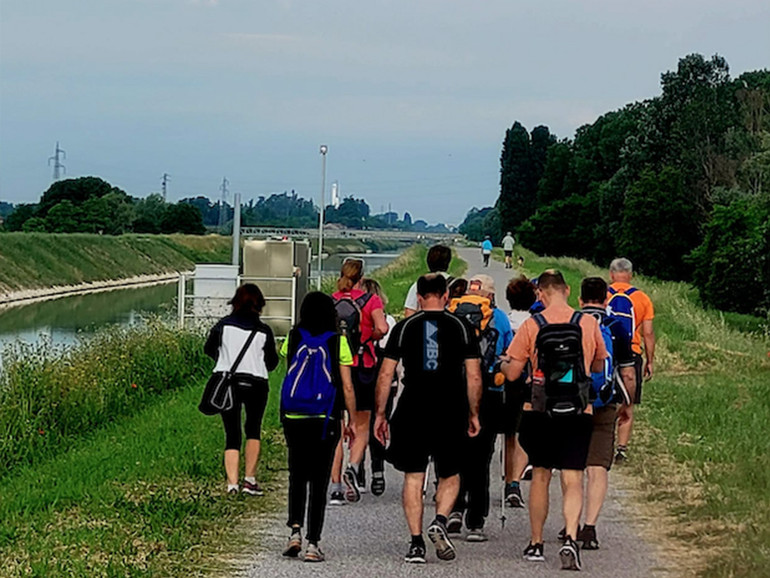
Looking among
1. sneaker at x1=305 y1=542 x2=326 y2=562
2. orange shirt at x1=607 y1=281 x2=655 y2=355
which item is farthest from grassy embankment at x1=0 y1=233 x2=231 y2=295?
sneaker at x1=305 y1=542 x2=326 y2=562

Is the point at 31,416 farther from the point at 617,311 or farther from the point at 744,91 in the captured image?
the point at 744,91

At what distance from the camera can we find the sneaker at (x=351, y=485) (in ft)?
33.0

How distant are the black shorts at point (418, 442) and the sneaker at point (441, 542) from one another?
407 mm

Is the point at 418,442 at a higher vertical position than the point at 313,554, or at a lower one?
higher

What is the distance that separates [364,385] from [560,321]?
2.65 m

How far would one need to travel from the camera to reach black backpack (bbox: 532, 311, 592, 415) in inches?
300

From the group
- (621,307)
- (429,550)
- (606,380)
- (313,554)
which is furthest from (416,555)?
(621,307)

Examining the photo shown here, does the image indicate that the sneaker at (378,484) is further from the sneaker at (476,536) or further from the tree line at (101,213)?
the tree line at (101,213)

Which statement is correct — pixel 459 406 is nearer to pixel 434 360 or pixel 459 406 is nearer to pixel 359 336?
pixel 434 360

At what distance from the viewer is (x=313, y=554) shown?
7.79m

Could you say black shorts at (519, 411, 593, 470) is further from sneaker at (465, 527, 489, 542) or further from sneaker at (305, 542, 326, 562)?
sneaker at (305, 542, 326, 562)

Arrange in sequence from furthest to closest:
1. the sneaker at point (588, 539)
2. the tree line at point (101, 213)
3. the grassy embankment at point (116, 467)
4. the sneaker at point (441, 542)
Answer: the tree line at point (101, 213) < the sneaker at point (588, 539) < the grassy embankment at point (116, 467) < the sneaker at point (441, 542)

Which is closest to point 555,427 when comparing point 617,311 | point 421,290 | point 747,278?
point 421,290

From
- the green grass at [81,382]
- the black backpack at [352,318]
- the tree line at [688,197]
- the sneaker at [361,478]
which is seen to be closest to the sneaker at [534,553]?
the black backpack at [352,318]
